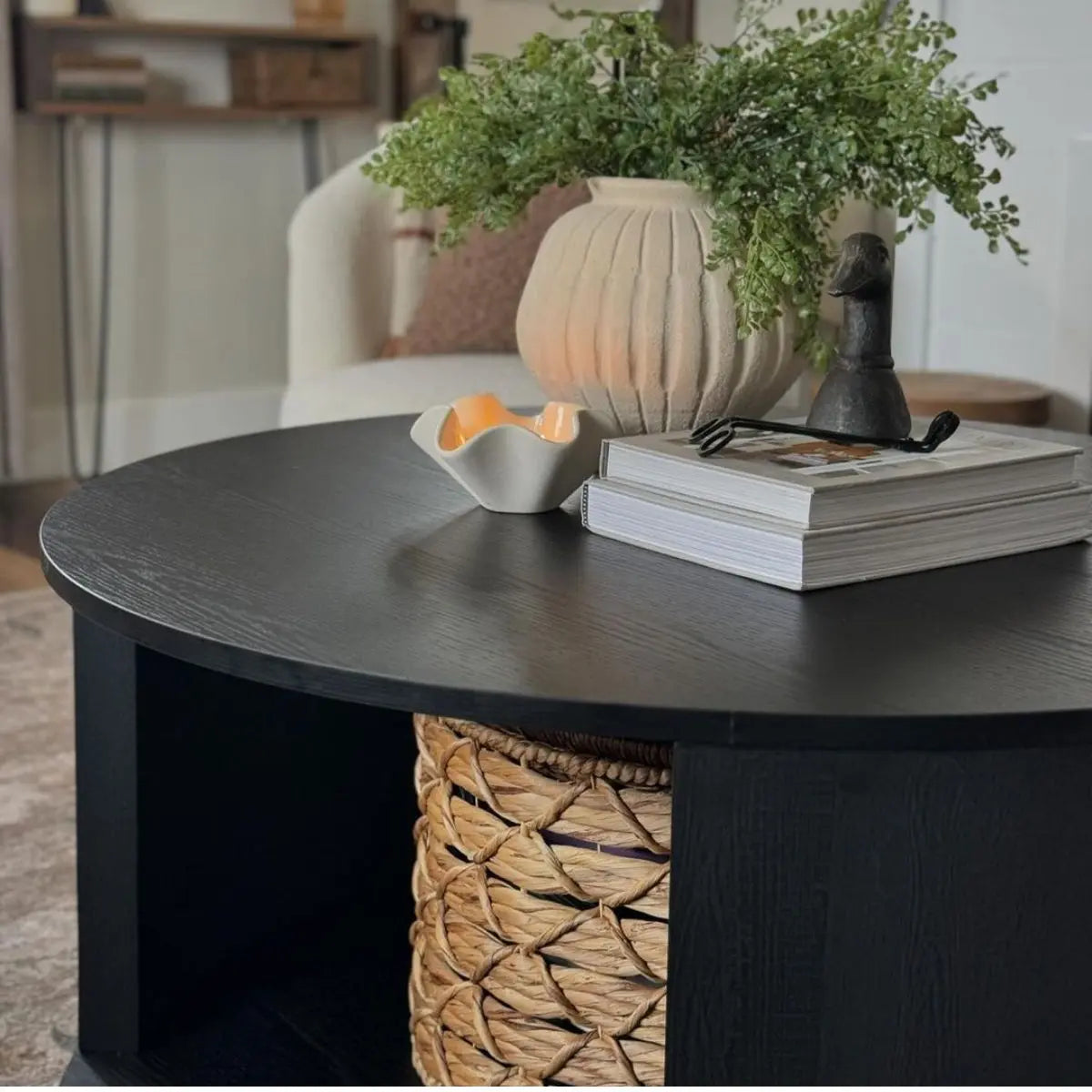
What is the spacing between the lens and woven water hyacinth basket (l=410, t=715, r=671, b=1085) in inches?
41.6

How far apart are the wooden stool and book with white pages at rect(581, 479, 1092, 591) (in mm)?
1101

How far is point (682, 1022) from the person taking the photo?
891 millimetres

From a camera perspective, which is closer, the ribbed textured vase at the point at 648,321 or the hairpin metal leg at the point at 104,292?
the ribbed textured vase at the point at 648,321

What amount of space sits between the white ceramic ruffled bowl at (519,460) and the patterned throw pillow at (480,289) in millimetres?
1448

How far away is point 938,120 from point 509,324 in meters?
1.55

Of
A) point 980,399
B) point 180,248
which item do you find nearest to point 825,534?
point 980,399

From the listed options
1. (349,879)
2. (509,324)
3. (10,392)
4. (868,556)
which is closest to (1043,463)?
(868,556)

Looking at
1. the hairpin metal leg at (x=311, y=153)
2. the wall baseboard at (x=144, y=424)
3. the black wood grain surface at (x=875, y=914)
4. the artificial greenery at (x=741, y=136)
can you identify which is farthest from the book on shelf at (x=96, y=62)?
the black wood grain surface at (x=875, y=914)

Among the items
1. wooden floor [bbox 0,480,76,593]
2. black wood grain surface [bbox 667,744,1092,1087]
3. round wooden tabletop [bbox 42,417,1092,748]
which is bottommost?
wooden floor [bbox 0,480,76,593]

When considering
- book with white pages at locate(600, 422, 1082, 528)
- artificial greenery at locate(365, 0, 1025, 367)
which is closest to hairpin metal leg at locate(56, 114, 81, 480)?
artificial greenery at locate(365, 0, 1025, 367)

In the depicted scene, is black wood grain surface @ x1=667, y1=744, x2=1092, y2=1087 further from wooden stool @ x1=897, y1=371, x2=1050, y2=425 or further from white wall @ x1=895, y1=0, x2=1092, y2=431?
white wall @ x1=895, y1=0, x2=1092, y2=431

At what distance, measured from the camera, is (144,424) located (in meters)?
3.99

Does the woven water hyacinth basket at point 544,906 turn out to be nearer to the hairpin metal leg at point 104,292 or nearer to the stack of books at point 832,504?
the stack of books at point 832,504

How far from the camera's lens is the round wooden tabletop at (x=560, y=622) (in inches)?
32.9
